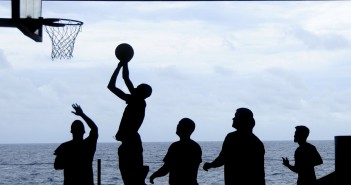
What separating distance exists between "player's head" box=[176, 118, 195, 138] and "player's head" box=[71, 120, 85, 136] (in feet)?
3.54

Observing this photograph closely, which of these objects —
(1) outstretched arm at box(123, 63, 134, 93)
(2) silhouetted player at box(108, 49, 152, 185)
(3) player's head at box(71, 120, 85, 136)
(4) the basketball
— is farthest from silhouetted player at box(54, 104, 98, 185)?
(4) the basketball

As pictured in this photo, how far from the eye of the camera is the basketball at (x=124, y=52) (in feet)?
27.3

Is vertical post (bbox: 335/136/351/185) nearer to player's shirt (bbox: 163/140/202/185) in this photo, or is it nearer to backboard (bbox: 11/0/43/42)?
player's shirt (bbox: 163/140/202/185)

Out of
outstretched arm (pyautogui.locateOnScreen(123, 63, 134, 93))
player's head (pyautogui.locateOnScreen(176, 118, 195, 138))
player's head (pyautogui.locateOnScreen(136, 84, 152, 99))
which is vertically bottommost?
player's head (pyautogui.locateOnScreen(176, 118, 195, 138))

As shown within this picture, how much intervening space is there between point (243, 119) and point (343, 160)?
3.78 ft

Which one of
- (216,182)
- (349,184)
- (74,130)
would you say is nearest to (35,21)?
(74,130)

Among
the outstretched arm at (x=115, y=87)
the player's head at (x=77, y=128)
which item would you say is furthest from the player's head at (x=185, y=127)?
the player's head at (x=77, y=128)

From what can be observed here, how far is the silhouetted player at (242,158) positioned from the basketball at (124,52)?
134 centimetres

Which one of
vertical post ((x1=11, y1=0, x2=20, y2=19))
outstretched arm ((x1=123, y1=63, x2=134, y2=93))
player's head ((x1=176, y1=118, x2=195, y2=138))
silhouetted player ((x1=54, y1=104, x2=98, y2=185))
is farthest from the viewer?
vertical post ((x1=11, y1=0, x2=20, y2=19))

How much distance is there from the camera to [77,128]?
8.39 metres

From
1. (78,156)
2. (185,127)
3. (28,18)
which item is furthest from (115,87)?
(28,18)

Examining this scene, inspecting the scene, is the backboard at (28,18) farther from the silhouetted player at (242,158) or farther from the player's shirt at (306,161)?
the player's shirt at (306,161)

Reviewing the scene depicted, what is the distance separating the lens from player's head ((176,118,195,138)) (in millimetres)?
7980

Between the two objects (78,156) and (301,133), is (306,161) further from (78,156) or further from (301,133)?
(78,156)
